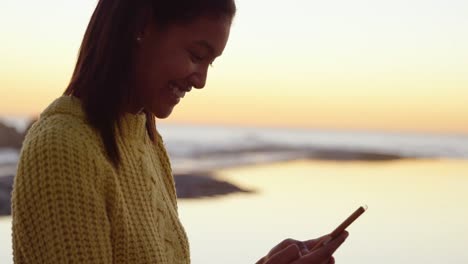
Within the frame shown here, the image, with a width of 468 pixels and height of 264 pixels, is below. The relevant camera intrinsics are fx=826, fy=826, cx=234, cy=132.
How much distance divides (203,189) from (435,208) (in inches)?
108

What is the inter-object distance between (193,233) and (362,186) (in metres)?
3.47

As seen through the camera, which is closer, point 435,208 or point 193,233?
point 193,233

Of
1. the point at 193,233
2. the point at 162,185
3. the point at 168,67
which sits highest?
the point at 168,67

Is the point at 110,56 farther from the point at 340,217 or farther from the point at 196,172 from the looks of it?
the point at 196,172

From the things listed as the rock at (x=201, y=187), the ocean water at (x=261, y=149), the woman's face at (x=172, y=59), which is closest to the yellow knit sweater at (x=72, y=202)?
the woman's face at (x=172, y=59)

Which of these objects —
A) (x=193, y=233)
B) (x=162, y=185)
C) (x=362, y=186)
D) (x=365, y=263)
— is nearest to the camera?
(x=162, y=185)

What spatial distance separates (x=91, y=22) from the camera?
1325mm

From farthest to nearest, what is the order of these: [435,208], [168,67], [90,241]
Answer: [435,208], [168,67], [90,241]

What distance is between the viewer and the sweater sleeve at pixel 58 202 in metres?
1.18

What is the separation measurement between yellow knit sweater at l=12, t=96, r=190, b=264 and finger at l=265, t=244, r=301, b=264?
0.22 metres

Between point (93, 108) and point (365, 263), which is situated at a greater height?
point (93, 108)

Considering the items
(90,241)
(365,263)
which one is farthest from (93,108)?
(365,263)

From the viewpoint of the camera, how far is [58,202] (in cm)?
118

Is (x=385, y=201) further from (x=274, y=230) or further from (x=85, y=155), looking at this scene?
(x=85, y=155)
